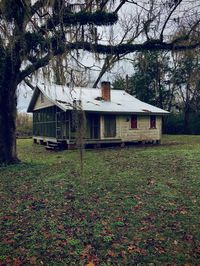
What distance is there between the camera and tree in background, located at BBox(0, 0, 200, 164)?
22.6 ft

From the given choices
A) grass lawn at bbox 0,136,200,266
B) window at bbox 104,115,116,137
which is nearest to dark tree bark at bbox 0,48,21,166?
grass lawn at bbox 0,136,200,266

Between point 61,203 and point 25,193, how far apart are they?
138 cm

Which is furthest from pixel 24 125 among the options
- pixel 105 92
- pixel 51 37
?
pixel 51 37

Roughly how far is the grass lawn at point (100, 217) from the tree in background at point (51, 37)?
8.73 feet

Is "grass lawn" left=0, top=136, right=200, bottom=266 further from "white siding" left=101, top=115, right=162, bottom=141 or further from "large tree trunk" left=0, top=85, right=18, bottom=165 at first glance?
"white siding" left=101, top=115, right=162, bottom=141

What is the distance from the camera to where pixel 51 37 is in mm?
8008

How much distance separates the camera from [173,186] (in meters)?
8.44

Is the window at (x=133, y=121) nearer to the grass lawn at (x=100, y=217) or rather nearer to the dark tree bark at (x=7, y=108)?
the grass lawn at (x=100, y=217)

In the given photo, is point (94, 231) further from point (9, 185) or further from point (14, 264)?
point (9, 185)

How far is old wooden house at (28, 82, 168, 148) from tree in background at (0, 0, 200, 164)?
673cm

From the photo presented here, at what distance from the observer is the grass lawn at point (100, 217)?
4.77 m

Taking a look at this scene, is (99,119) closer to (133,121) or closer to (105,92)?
(133,121)

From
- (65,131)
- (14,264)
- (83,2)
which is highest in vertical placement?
(83,2)

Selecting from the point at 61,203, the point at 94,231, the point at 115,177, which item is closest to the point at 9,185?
the point at 61,203
